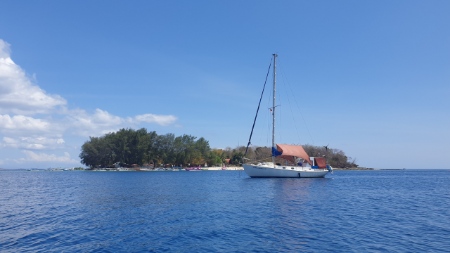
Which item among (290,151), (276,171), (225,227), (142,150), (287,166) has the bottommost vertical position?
(225,227)

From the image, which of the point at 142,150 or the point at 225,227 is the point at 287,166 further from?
the point at 142,150

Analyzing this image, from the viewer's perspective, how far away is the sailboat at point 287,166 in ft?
218

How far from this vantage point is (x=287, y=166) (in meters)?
67.9

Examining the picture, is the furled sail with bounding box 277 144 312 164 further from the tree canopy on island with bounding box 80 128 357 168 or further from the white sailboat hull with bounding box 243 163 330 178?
the tree canopy on island with bounding box 80 128 357 168

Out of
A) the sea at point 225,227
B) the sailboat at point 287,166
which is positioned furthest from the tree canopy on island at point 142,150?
the sea at point 225,227

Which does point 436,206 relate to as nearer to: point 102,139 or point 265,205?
point 265,205

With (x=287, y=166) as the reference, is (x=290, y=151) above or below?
above

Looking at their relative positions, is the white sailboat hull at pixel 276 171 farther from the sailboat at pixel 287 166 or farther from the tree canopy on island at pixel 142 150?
the tree canopy on island at pixel 142 150

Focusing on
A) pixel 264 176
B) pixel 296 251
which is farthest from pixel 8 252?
pixel 264 176

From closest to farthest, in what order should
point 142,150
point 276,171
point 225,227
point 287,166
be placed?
1. point 225,227
2. point 276,171
3. point 287,166
4. point 142,150

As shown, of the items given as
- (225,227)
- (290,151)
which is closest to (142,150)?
(290,151)

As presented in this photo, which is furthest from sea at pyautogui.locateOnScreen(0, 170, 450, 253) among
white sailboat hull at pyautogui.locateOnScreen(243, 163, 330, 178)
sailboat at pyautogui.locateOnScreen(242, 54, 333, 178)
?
sailboat at pyautogui.locateOnScreen(242, 54, 333, 178)

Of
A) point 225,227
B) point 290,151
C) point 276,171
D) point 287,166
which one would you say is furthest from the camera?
point 290,151

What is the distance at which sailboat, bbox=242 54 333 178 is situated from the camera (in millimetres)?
66338
